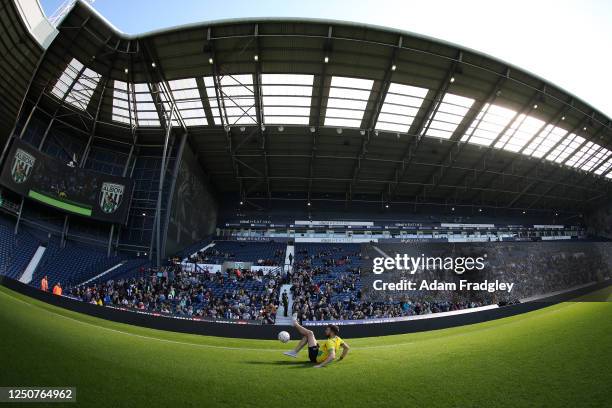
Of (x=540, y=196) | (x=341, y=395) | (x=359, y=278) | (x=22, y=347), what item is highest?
(x=540, y=196)

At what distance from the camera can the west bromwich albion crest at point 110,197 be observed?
31.3 m

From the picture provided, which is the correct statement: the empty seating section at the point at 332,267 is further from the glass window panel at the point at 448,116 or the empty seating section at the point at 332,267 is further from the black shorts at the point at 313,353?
the black shorts at the point at 313,353

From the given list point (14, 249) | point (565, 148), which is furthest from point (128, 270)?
point (565, 148)

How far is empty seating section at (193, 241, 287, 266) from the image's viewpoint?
114ft

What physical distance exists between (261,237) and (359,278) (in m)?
15.5

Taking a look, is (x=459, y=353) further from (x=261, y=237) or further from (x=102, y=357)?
(x=261, y=237)

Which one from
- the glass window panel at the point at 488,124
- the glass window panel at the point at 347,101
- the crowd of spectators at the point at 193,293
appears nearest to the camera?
the crowd of spectators at the point at 193,293

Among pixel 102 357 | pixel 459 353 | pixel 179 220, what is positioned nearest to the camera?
pixel 102 357

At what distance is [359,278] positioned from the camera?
29.8 metres

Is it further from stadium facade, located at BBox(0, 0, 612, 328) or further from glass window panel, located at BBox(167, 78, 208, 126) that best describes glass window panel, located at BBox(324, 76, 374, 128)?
glass window panel, located at BBox(167, 78, 208, 126)

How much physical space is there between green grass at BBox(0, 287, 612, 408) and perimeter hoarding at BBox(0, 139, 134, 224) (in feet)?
80.8

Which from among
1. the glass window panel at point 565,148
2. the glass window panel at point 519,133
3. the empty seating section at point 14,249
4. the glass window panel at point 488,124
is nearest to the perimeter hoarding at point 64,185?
the empty seating section at point 14,249

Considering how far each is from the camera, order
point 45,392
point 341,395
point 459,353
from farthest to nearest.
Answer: point 459,353 < point 341,395 < point 45,392

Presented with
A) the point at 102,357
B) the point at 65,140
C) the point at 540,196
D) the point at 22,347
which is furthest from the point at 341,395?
the point at 540,196
